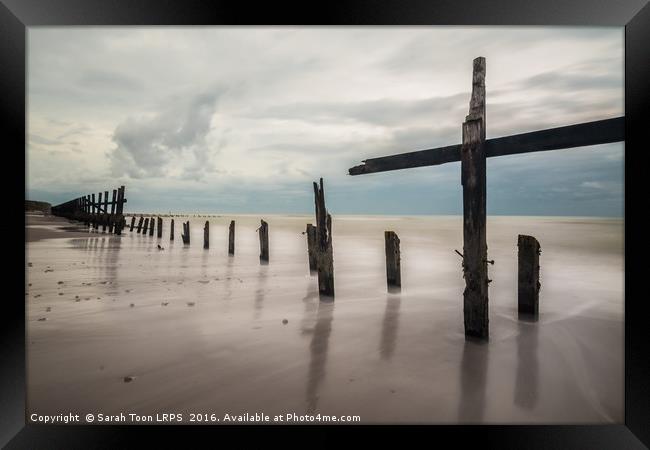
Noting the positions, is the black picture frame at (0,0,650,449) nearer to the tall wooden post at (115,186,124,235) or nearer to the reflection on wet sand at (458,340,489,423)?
the reflection on wet sand at (458,340,489,423)

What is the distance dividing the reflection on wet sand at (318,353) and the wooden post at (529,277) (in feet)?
10.1

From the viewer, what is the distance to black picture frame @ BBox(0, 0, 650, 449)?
9.47 feet

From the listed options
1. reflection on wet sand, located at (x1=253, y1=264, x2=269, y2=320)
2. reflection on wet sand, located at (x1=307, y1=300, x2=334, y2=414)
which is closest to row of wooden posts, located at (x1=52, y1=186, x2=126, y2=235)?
reflection on wet sand, located at (x1=253, y1=264, x2=269, y2=320)

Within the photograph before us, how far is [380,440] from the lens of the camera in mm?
2840

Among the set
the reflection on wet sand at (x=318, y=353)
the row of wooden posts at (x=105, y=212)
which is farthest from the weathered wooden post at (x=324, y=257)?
the row of wooden posts at (x=105, y=212)

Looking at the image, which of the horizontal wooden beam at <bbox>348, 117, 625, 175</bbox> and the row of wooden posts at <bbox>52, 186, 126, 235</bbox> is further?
the row of wooden posts at <bbox>52, 186, 126, 235</bbox>

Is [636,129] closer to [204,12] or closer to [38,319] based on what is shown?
[204,12]

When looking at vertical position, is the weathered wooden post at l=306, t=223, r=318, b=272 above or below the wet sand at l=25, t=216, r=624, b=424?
above

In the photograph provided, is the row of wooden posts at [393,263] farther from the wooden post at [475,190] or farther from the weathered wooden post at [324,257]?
the wooden post at [475,190]

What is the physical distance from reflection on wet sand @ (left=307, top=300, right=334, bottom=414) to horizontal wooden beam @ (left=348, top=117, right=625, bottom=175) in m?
2.40

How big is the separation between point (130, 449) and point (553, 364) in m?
4.15

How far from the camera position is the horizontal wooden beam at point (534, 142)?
11.9ft

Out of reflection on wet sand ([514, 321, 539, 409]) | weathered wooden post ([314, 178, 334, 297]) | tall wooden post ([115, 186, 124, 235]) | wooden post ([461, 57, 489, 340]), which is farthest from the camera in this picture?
tall wooden post ([115, 186, 124, 235])

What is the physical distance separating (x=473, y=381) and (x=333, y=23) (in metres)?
3.53
